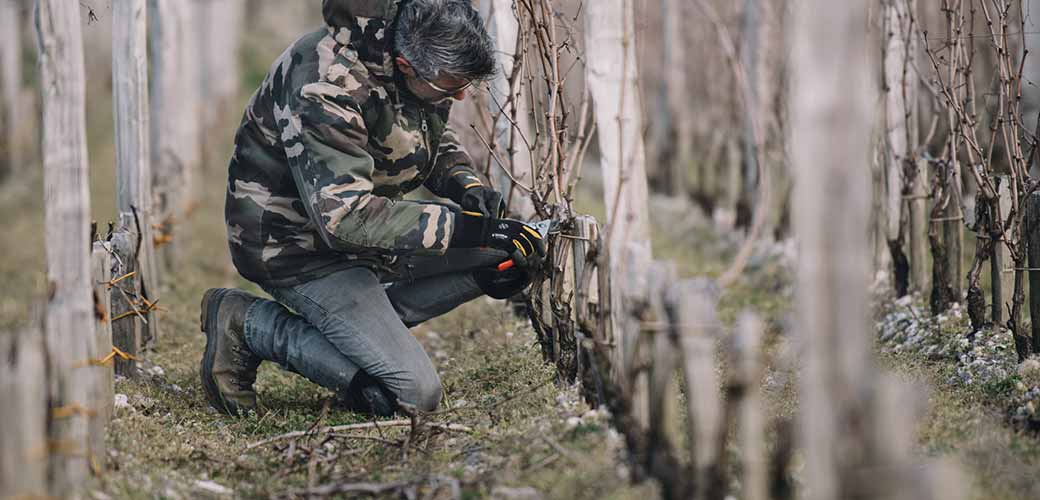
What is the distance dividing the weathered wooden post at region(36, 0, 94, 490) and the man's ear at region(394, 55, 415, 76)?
1.24 meters

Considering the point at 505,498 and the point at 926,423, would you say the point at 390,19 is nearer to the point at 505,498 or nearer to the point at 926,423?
the point at 505,498

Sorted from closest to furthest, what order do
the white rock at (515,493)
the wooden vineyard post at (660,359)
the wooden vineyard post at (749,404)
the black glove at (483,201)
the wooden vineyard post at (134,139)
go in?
the wooden vineyard post at (749,404), the wooden vineyard post at (660,359), the white rock at (515,493), the black glove at (483,201), the wooden vineyard post at (134,139)

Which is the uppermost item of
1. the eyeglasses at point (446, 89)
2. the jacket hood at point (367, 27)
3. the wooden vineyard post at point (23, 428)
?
the jacket hood at point (367, 27)

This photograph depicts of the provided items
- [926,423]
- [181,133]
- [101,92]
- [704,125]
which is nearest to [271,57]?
[101,92]

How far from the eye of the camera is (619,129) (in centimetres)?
318

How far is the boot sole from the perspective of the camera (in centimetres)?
416

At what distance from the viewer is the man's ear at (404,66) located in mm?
3838

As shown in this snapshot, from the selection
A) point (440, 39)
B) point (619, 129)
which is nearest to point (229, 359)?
point (440, 39)

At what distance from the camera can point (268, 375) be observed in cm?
500

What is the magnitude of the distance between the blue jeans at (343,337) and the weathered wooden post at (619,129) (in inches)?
42.4

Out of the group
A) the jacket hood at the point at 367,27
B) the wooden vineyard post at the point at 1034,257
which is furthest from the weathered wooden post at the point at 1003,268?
the jacket hood at the point at 367,27

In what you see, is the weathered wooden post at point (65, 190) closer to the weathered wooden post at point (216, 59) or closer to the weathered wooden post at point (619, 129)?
the weathered wooden post at point (619, 129)

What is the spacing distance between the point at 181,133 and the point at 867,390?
7.89 metres

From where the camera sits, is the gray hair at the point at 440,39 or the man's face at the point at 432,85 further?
the man's face at the point at 432,85
